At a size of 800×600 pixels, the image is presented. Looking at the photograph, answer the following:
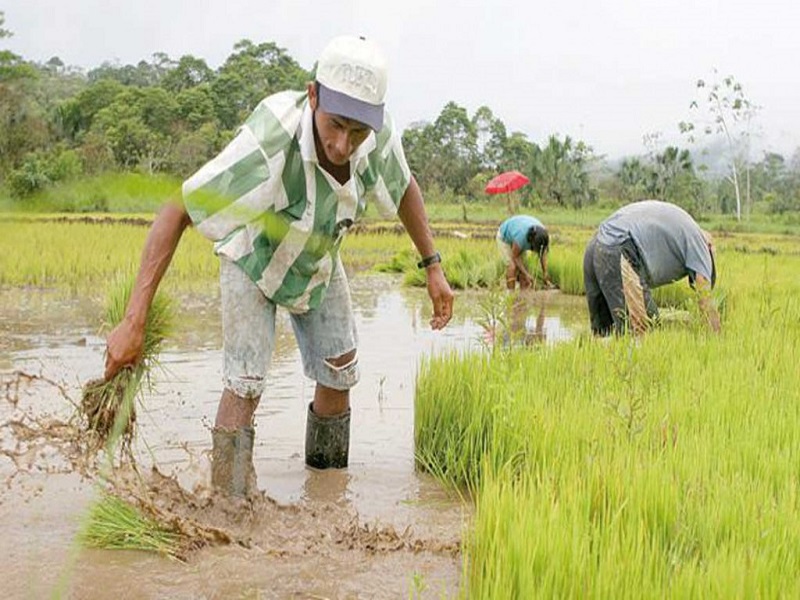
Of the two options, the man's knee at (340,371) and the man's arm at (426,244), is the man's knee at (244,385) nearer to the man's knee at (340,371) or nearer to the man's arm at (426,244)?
the man's knee at (340,371)

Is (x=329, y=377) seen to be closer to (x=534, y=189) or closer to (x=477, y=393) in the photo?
(x=477, y=393)

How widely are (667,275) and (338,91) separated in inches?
135

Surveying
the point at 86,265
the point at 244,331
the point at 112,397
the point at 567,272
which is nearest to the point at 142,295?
the point at 112,397

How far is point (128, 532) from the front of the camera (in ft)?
8.33

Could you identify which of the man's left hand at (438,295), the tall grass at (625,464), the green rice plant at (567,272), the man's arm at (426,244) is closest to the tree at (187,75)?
the tall grass at (625,464)

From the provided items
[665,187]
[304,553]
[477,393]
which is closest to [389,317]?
[477,393]

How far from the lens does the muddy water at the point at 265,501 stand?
7.68 ft

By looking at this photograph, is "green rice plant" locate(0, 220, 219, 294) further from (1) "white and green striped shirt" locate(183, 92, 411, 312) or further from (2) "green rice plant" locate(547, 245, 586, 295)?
(1) "white and green striped shirt" locate(183, 92, 411, 312)

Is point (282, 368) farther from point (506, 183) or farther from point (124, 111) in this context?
point (506, 183)

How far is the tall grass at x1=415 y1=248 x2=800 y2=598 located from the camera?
1849 millimetres

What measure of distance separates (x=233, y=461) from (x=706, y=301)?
309 centimetres

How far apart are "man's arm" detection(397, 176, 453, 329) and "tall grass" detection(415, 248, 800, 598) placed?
0.30 metres

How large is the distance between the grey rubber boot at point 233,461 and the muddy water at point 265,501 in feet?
0.23

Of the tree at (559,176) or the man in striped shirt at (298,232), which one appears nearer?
the man in striped shirt at (298,232)
